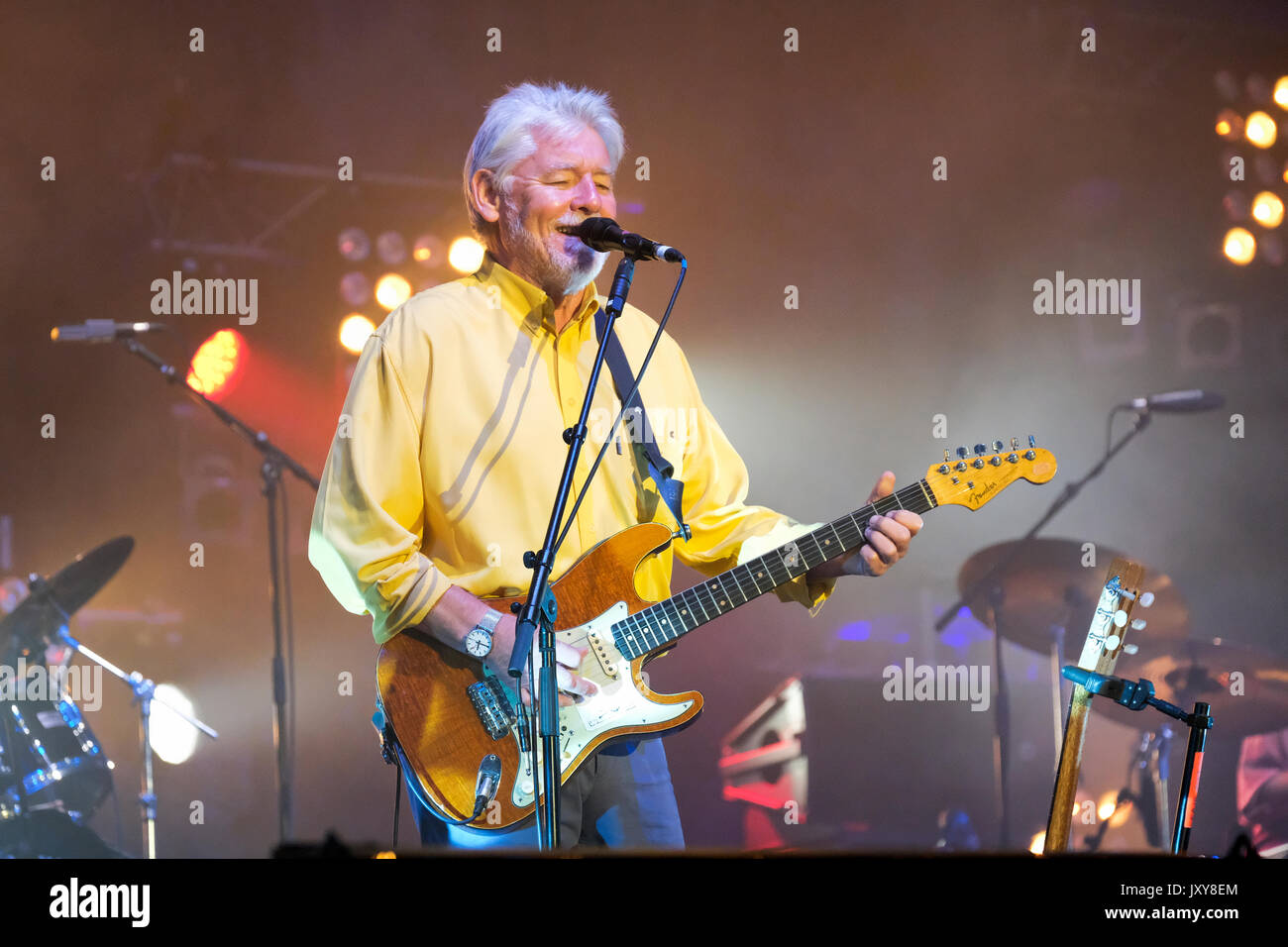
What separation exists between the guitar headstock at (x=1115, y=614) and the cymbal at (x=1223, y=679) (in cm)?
106

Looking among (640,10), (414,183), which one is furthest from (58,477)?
(640,10)

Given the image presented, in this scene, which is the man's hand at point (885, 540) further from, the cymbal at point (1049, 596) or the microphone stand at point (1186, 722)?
the cymbal at point (1049, 596)

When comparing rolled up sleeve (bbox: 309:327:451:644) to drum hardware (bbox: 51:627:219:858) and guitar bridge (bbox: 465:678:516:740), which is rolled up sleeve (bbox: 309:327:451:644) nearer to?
guitar bridge (bbox: 465:678:516:740)

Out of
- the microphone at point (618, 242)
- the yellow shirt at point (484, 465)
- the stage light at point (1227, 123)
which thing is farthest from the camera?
the stage light at point (1227, 123)

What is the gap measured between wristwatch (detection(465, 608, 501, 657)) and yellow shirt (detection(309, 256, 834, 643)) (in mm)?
133

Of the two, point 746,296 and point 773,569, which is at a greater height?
point 746,296

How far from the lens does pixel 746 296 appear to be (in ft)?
13.8

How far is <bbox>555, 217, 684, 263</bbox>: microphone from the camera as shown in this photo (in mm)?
2564

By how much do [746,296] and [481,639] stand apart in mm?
2026

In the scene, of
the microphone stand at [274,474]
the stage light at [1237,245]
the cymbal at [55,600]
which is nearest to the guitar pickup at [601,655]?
the microphone stand at [274,474]

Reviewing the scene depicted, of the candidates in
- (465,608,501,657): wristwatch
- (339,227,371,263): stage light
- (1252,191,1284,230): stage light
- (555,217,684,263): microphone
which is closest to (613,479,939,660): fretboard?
(465,608,501,657): wristwatch

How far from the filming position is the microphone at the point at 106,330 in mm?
3938

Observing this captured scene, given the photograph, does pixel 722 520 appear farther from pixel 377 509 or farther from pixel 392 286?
pixel 392 286

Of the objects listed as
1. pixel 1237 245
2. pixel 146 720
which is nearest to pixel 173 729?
pixel 146 720
